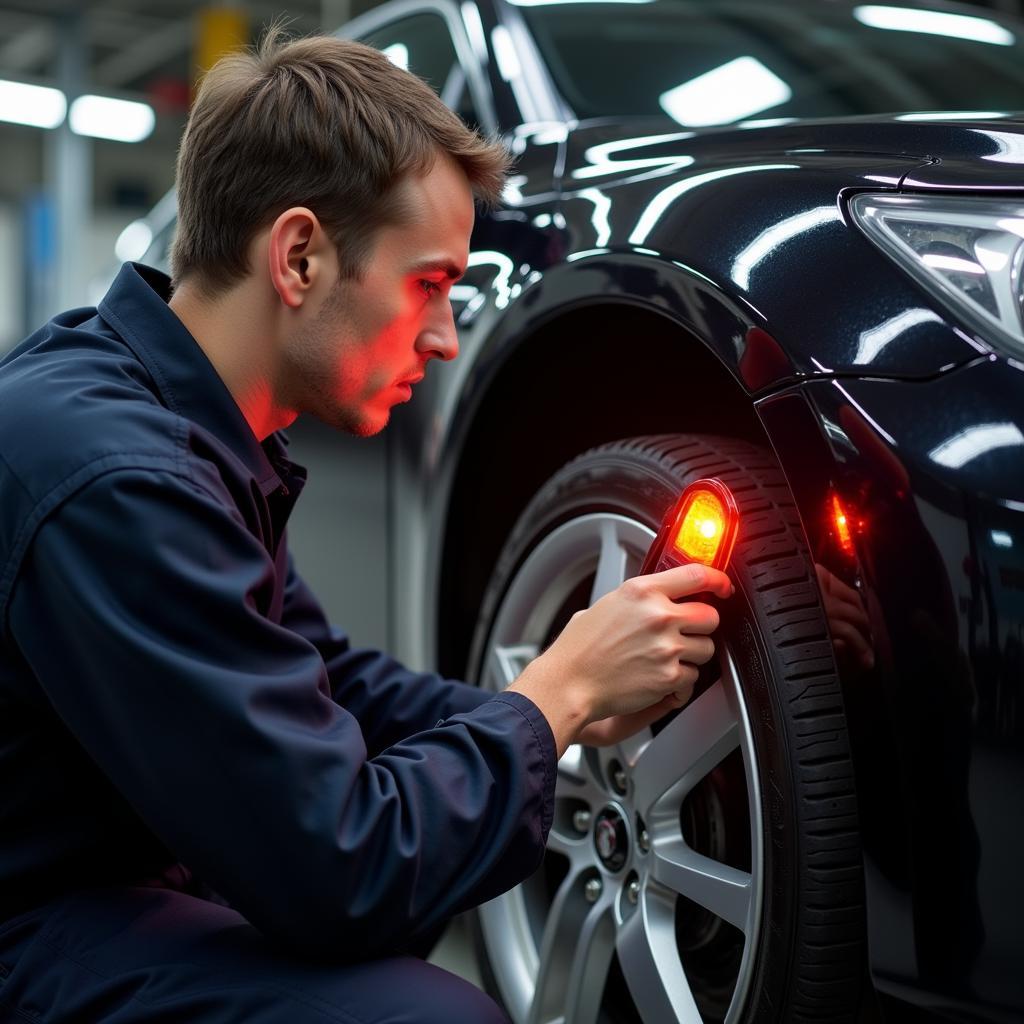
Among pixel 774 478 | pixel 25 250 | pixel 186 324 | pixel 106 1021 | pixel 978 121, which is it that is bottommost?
pixel 25 250

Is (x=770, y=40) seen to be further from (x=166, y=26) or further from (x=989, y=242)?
(x=166, y=26)

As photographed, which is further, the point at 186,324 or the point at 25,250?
the point at 25,250

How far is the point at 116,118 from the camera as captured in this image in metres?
14.5

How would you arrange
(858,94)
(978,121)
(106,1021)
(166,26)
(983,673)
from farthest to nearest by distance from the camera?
(166,26) → (858,94) → (978,121) → (106,1021) → (983,673)

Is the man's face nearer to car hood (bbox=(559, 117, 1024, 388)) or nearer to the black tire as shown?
car hood (bbox=(559, 117, 1024, 388))

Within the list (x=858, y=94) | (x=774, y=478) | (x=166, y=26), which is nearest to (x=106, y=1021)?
(x=774, y=478)

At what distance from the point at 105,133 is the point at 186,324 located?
1491cm

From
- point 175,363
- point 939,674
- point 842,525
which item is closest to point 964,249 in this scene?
point 842,525

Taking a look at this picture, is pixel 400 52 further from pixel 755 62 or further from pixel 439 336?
pixel 439 336

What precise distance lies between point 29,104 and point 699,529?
14428mm

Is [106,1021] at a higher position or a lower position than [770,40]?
lower

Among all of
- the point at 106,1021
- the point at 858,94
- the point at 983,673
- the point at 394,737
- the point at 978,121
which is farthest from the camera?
the point at 858,94

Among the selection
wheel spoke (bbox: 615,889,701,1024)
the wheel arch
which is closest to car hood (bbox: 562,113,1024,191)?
the wheel arch

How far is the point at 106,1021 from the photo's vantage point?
45.1 inches
